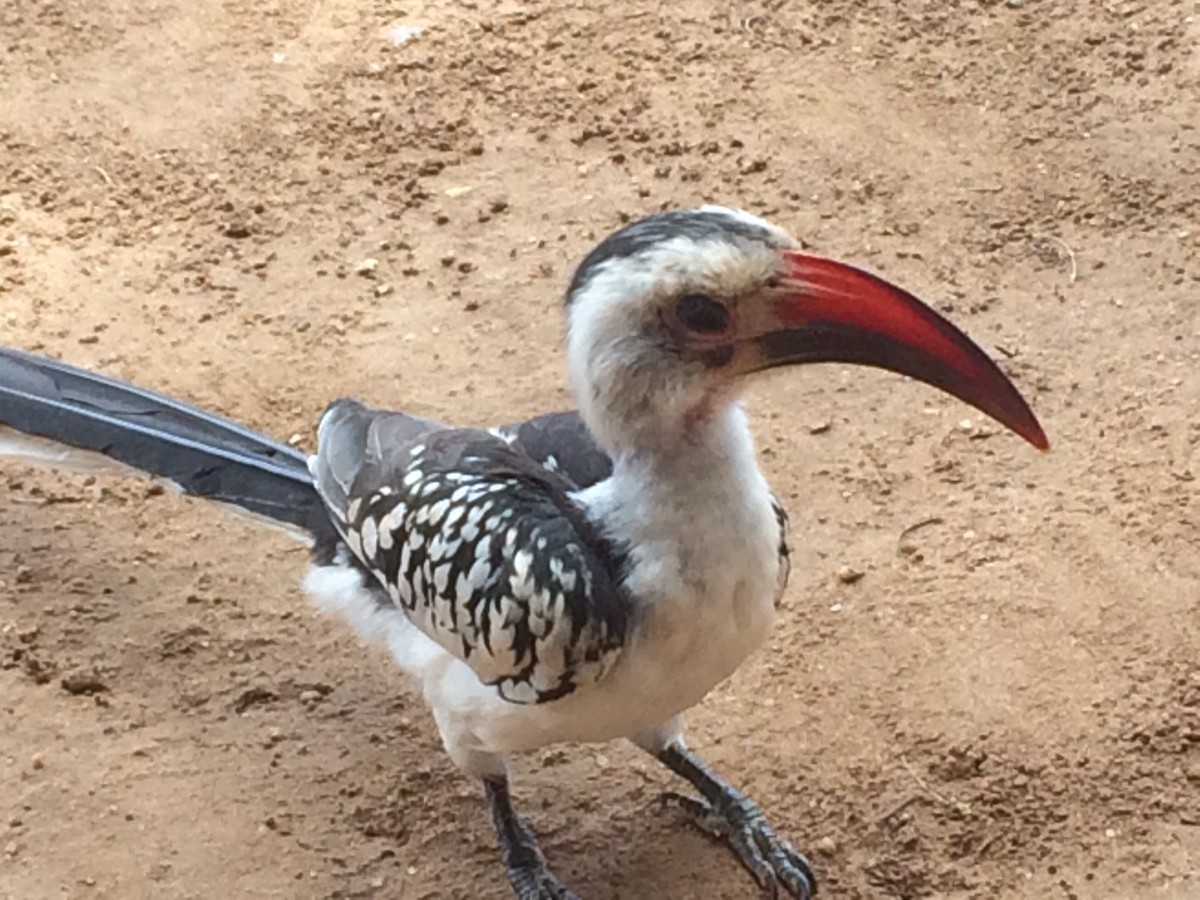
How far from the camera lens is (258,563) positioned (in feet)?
12.2

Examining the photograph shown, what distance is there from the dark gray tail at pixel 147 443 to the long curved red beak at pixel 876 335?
1194 millimetres

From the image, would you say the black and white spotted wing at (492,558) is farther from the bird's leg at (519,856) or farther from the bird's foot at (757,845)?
the bird's foot at (757,845)

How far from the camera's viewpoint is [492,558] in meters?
2.67

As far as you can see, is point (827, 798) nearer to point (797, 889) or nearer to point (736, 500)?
point (797, 889)

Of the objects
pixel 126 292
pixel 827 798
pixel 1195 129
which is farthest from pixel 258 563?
pixel 1195 129

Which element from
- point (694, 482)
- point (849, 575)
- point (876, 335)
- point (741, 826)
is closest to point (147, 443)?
point (694, 482)

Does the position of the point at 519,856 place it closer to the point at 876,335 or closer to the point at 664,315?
the point at 664,315

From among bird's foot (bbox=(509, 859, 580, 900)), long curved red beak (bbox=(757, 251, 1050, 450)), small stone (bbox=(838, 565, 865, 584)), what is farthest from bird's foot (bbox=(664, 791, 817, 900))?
long curved red beak (bbox=(757, 251, 1050, 450))

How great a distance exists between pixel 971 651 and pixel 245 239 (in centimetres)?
232

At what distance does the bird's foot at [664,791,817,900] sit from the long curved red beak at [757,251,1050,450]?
1013 mm

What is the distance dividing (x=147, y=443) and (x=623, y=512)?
3.77 feet

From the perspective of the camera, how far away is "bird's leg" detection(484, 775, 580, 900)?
3.06 m

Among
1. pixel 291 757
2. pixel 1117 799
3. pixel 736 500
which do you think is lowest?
pixel 291 757

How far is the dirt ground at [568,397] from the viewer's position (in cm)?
318
